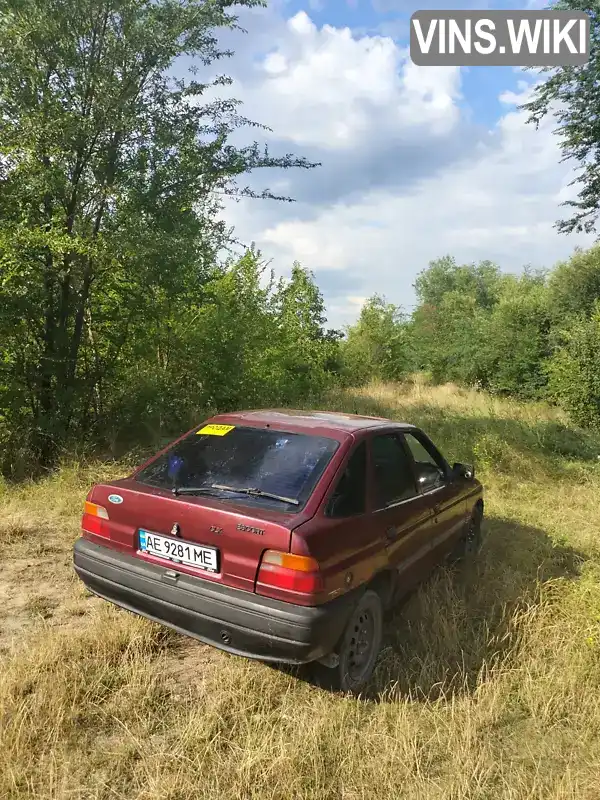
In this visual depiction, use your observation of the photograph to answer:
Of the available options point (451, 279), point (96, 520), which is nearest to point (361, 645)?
point (96, 520)

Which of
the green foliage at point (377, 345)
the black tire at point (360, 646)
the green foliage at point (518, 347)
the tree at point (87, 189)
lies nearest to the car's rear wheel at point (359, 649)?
the black tire at point (360, 646)

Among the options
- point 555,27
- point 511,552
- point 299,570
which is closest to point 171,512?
point 299,570

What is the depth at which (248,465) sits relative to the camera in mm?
3369

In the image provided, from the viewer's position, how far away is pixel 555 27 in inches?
411

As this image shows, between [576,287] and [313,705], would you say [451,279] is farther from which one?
[313,705]

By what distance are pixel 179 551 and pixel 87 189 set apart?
22.6 feet

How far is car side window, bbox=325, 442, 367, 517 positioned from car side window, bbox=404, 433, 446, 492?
2.72ft

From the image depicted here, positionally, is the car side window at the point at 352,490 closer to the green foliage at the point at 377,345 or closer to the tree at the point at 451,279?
the green foliage at the point at 377,345

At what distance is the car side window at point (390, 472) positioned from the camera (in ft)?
11.5

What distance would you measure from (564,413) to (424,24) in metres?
10.6

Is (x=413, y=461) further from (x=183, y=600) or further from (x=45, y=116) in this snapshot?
(x=45, y=116)

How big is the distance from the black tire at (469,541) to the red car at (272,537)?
0.96 metres

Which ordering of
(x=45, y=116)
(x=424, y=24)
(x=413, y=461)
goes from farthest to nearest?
(x=45, y=116) → (x=424, y=24) → (x=413, y=461)

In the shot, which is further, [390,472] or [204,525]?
[390,472]
